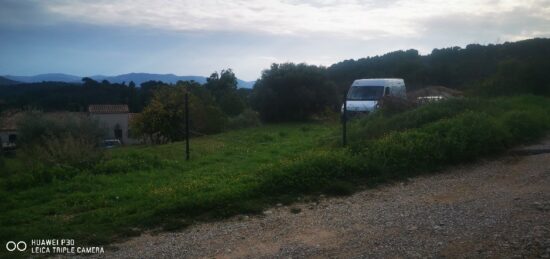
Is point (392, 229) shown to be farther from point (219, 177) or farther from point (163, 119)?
point (163, 119)

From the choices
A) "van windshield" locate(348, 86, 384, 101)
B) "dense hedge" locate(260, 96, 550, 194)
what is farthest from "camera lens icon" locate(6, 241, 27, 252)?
"van windshield" locate(348, 86, 384, 101)

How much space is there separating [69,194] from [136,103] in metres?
37.6

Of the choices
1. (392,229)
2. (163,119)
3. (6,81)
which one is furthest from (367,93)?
(6,81)

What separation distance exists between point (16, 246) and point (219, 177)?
348 centimetres

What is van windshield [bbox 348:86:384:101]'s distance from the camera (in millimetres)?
19647

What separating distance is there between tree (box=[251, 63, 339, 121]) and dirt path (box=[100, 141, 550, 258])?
1751 centimetres

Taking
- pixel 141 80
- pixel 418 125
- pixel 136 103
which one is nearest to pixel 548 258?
pixel 418 125

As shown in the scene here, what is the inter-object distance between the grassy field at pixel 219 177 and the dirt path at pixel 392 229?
1.70 ft

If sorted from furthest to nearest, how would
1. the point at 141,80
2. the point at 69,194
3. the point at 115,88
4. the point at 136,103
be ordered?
the point at 141,80 → the point at 115,88 → the point at 136,103 → the point at 69,194

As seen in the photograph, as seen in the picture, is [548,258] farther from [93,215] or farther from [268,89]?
[268,89]

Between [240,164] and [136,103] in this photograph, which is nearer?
[240,164]

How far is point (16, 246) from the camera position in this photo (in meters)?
5.23

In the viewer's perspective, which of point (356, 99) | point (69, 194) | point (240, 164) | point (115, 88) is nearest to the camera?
point (69, 194)

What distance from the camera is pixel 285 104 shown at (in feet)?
81.7
